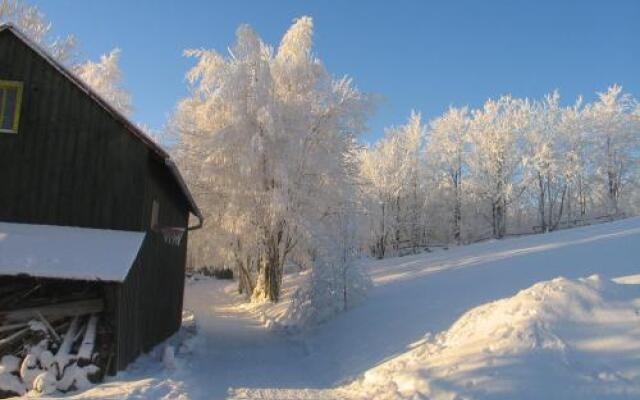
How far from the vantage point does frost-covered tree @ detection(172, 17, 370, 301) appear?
867 inches

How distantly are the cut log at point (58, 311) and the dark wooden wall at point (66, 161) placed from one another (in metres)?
0.68

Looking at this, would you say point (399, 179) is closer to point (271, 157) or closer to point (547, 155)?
point (547, 155)

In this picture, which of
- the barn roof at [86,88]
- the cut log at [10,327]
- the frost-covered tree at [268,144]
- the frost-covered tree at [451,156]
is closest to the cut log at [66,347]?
the cut log at [10,327]

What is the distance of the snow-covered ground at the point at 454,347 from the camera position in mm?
8109

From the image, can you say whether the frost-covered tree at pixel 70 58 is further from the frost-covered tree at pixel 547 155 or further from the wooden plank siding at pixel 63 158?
the frost-covered tree at pixel 547 155

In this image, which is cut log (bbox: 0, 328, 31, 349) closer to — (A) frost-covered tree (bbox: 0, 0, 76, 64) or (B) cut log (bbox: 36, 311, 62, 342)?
(B) cut log (bbox: 36, 311, 62, 342)

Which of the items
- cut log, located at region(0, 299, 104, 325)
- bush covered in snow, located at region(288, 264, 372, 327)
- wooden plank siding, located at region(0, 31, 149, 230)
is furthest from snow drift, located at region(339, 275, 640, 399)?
wooden plank siding, located at region(0, 31, 149, 230)

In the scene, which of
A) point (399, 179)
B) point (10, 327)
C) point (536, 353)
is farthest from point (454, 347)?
point (399, 179)

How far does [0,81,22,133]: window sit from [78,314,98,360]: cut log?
446cm

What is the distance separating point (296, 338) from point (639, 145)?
38192 millimetres

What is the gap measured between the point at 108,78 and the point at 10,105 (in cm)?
1712

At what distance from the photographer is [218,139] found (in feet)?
71.7

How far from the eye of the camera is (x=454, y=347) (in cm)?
1006

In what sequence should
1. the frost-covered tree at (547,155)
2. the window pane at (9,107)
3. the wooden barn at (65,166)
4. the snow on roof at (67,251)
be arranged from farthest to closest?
the frost-covered tree at (547,155) → the window pane at (9,107) → the wooden barn at (65,166) → the snow on roof at (67,251)
